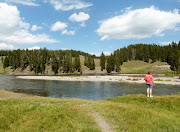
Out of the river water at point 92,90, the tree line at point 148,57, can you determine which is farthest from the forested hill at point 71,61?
the river water at point 92,90

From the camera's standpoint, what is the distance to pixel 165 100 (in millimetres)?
15688

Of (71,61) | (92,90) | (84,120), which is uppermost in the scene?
(71,61)

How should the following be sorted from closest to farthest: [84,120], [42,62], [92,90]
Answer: [84,120]
[92,90]
[42,62]

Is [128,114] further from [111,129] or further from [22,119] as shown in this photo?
[22,119]

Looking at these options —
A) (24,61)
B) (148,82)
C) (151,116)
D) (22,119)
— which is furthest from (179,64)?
(24,61)

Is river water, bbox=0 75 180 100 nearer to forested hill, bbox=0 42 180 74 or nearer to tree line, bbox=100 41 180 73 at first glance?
tree line, bbox=100 41 180 73

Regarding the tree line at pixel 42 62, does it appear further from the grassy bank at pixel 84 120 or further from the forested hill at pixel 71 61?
the grassy bank at pixel 84 120

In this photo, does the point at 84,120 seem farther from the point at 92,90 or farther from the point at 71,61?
the point at 71,61

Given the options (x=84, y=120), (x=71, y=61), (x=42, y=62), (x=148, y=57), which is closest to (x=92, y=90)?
(x=84, y=120)

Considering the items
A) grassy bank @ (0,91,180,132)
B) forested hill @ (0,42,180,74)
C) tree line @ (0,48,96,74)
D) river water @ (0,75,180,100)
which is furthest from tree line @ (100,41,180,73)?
grassy bank @ (0,91,180,132)

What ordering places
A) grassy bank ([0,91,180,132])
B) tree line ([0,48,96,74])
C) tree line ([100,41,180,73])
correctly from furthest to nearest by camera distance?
1. tree line ([0,48,96,74])
2. tree line ([100,41,180,73])
3. grassy bank ([0,91,180,132])

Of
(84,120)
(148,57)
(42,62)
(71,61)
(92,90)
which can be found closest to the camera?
(84,120)

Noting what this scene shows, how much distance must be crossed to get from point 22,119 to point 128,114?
884 cm

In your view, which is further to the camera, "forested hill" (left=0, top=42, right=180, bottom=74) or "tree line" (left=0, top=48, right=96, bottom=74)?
"tree line" (left=0, top=48, right=96, bottom=74)
